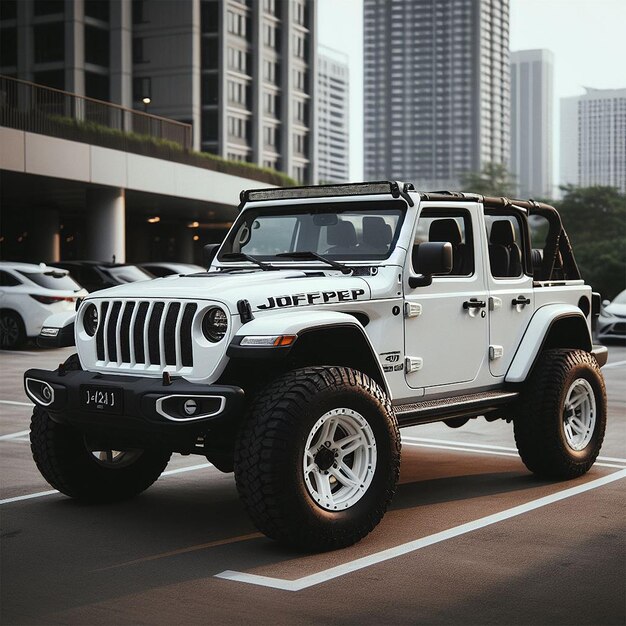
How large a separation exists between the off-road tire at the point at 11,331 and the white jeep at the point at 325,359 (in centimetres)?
1372

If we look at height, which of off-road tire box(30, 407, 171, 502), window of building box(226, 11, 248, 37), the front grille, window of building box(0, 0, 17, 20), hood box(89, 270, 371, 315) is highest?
window of building box(226, 11, 248, 37)

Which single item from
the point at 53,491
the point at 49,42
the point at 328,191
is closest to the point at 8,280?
the point at 53,491

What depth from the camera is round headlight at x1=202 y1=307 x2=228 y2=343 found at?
6.26 metres

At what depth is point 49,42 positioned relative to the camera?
250ft

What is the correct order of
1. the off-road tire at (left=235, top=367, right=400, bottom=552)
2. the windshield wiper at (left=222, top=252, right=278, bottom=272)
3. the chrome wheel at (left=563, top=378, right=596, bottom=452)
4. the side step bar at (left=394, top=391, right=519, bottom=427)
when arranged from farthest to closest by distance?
the chrome wheel at (left=563, top=378, right=596, bottom=452)
the windshield wiper at (left=222, top=252, right=278, bottom=272)
the side step bar at (left=394, top=391, right=519, bottom=427)
the off-road tire at (left=235, top=367, right=400, bottom=552)

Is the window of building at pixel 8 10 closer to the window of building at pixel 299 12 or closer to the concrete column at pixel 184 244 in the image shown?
the window of building at pixel 299 12

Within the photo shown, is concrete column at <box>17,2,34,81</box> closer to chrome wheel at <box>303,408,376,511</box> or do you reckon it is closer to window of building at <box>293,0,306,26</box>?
window of building at <box>293,0,306,26</box>

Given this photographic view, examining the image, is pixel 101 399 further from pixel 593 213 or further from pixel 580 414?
pixel 593 213

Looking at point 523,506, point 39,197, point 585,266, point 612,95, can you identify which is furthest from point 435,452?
point 612,95

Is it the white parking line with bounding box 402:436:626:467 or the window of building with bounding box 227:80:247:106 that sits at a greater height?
the window of building with bounding box 227:80:247:106

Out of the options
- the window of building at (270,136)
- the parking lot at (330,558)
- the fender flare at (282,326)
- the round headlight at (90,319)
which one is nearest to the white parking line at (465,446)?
the parking lot at (330,558)

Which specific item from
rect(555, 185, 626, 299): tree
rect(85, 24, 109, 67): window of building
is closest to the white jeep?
rect(555, 185, 626, 299): tree

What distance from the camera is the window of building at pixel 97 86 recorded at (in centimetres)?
7662

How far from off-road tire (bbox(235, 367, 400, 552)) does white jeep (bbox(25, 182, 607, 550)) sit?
1cm
